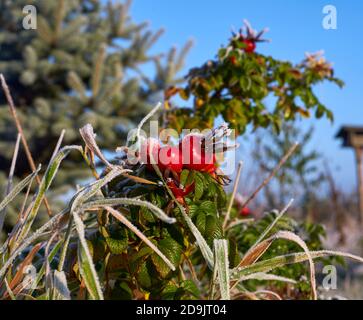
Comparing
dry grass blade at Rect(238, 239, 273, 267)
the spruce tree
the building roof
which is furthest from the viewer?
the building roof

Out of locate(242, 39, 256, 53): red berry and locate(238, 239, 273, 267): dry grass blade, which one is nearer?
locate(238, 239, 273, 267): dry grass blade

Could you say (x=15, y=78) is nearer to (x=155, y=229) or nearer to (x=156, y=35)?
(x=156, y=35)

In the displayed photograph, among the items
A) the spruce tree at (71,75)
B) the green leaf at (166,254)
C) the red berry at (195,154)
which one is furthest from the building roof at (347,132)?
the green leaf at (166,254)

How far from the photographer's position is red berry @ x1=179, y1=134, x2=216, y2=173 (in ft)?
3.40

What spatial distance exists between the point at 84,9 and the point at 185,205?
6824mm

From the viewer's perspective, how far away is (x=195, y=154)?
1041mm

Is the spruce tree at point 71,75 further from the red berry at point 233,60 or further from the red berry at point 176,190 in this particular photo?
the red berry at point 176,190

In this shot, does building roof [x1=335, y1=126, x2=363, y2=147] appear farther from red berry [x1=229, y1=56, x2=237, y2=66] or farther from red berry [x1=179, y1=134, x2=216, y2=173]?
red berry [x1=179, y1=134, x2=216, y2=173]

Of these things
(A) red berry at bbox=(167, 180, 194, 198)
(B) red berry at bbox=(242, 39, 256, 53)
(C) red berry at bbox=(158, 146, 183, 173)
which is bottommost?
(A) red berry at bbox=(167, 180, 194, 198)

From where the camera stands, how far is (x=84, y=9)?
735 centimetres

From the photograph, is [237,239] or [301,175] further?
[301,175]

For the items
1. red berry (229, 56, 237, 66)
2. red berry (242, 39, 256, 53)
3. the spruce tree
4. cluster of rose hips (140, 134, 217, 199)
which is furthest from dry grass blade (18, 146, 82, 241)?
the spruce tree

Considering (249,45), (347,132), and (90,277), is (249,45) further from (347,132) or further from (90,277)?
(347,132)
